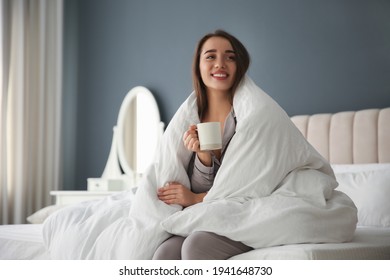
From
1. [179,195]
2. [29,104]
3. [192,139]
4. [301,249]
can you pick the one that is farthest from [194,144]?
[29,104]

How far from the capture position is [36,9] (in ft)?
14.7

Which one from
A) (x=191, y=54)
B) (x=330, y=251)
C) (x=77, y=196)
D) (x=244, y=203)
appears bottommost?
(x=77, y=196)

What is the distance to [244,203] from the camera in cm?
170

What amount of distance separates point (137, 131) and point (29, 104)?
874 millimetres

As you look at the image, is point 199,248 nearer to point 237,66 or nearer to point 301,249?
point 301,249

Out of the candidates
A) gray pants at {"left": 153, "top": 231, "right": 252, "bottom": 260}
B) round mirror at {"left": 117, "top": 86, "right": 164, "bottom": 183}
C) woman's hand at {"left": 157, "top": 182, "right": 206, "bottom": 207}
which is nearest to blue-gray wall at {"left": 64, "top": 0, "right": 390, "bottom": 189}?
round mirror at {"left": 117, "top": 86, "right": 164, "bottom": 183}

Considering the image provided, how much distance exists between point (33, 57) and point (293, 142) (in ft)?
10.3

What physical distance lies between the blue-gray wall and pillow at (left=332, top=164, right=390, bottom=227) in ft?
2.02

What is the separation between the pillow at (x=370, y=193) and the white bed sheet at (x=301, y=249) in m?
0.12

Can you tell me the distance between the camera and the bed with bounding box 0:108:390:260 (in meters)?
1.58

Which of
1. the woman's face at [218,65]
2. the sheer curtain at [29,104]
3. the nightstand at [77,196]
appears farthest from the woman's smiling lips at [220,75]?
the sheer curtain at [29,104]

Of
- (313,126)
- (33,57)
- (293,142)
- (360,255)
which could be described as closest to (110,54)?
(33,57)

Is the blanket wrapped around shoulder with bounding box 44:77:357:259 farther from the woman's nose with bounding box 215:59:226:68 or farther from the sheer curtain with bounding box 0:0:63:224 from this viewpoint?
the sheer curtain with bounding box 0:0:63:224
